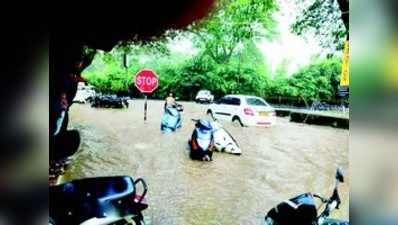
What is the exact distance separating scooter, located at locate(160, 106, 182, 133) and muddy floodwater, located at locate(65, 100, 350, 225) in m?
0.02

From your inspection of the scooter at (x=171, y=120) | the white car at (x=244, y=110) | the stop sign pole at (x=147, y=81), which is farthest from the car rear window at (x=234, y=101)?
the stop sign pole at (x=147, y=81)

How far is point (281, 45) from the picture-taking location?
7.48 feet

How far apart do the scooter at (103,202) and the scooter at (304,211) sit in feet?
2.02

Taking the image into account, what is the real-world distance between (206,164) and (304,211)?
50 centimetres

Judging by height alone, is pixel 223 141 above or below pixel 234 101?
below

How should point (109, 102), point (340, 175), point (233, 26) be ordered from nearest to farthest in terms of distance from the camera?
point (340, 175)
point (233, 26)
point (109, 102)

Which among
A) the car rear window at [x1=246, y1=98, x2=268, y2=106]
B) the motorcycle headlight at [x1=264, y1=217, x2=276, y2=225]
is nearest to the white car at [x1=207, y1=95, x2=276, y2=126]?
the car rear window at [x1=246, y1=98, x2=268, y2=106]

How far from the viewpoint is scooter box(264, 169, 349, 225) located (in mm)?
2178

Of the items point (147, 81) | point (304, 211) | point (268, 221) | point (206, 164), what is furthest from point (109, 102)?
point (304, 211)

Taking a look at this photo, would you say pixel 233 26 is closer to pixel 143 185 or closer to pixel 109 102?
pixel 109 102

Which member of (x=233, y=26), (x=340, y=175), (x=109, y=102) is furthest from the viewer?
(x=109, y=102)

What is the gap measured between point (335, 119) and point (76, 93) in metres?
1.27

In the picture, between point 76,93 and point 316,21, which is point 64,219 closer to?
point 76,93

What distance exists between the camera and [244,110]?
Answer: 2.31 meters
